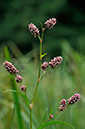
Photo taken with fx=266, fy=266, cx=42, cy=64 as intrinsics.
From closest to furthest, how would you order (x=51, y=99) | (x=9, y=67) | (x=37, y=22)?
(x=9, y=67), (x=51, y=99), (x=37, y=22)

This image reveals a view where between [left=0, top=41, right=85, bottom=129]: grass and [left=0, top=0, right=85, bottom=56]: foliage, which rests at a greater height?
[left=0, top=41, right=85, bottom=129]: grass

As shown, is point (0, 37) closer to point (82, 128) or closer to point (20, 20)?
point (20, 20)

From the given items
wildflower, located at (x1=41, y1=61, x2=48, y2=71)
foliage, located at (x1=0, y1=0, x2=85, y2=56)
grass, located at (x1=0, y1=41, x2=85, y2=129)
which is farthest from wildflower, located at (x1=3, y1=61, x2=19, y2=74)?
foliage, located at (x1=0, y1=0, x2=85, y2=56)

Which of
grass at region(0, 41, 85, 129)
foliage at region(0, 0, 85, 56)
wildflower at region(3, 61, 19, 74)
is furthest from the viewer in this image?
foliage at region(0, 0, 85, 56)

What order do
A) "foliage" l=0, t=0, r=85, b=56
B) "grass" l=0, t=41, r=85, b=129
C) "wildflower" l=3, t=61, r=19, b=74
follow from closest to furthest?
"wildflower" l=3, t=61, r=19, b=74 < "grass" l=0, t=41, r=85, b=129 < "foliage" l=0, t=0, r=85, b=56

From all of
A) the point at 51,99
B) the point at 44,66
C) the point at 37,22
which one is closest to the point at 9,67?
the point at 44,66

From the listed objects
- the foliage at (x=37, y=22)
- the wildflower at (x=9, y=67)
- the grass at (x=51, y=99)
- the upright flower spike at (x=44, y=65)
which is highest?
the wildflower at (x=9, y=67)

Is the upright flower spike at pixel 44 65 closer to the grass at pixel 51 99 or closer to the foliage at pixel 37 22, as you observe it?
the grass at pixel 51 99

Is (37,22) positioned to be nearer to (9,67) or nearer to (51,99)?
(51,99)

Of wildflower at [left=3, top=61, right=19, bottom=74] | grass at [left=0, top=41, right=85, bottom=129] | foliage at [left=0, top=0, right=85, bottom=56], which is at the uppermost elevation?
wildflower at [left=3, top=61, right=19, bottom=74]

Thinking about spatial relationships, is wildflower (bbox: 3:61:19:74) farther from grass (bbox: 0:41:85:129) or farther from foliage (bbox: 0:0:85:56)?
foliage (bbox: 0:0:85:56)

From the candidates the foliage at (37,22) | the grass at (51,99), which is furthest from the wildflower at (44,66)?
the foliage at (37,22)

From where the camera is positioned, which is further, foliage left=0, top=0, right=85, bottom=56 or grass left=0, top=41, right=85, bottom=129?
foliage left=0, top=0, right=85, bottom=56
